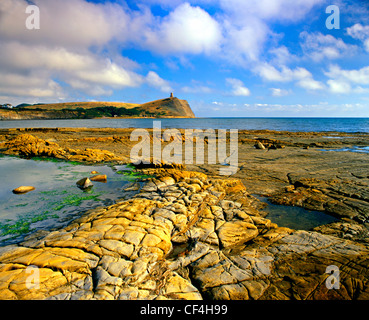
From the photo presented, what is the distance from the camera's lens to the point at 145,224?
5266 millimetres

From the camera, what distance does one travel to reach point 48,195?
8.31m

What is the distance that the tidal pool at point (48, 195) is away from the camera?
239 inches

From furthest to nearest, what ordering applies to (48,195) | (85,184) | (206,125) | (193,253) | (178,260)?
1. (206,125)
2. (85,184)
3. (48,195)
4. (193,253)
5. (178,260)

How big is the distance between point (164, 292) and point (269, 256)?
96.4 inches

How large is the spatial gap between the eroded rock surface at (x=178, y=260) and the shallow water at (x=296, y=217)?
2.62 feet

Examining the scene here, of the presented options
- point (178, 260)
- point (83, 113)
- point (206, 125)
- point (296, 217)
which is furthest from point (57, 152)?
point (83, 113)

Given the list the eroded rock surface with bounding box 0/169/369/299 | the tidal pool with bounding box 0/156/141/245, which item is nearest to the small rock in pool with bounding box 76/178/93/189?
the tidal pool with bounding box 0/156/141/245

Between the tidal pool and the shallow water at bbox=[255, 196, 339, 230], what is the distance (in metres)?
6.01

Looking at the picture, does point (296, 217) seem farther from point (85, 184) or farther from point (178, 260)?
point (85, 184)

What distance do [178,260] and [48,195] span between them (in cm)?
698

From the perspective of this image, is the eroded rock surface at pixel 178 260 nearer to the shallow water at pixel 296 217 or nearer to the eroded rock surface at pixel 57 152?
the shallow water at pixel 296 217
